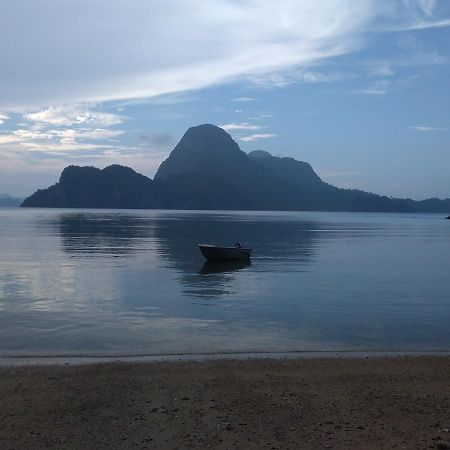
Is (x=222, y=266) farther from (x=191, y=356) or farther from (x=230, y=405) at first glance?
(x=230, y=405)

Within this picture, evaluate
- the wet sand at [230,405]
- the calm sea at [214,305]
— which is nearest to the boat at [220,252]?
the calm sea at [214,305]

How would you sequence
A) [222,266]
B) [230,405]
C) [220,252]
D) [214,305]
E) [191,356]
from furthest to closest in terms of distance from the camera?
[220,252] < [222,266] < [214,305] < [191,356] < [230,405]

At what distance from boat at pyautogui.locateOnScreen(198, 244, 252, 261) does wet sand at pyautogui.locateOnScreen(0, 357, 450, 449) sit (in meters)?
35.0

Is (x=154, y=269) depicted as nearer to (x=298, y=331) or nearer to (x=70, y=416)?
(x=298, y=331)

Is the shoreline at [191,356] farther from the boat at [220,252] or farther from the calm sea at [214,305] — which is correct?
the boat at [220,252]

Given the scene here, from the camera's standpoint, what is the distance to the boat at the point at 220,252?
52.1 m

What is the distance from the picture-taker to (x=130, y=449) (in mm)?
10109

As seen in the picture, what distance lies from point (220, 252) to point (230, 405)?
130 ft

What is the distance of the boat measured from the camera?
A: 5206 cm

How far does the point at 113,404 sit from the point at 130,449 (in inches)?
110

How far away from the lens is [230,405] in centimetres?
1265

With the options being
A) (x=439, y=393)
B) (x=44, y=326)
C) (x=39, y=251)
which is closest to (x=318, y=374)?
(x=439, y=393)

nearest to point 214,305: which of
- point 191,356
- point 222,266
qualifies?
point 191,356

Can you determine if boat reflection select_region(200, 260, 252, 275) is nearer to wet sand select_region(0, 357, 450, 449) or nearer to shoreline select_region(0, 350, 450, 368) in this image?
shoreline select_region(0, 350, 450, 368)
